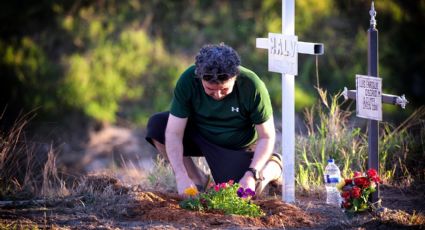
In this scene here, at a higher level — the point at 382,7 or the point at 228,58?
the point at 382,7

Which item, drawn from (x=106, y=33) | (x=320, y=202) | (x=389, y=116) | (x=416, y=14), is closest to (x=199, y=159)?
(x=320, y=202)

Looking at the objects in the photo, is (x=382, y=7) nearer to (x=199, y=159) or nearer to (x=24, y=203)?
(x=199, y=159)

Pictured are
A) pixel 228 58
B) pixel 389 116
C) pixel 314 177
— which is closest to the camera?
pixel 228 58

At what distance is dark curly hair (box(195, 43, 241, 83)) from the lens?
5510 millimetres

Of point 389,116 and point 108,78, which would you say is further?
point 108,78

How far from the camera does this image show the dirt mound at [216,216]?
5164 mm

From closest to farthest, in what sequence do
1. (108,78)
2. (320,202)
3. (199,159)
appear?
1. (320,202)
2. (199,159)
3. (108,78)

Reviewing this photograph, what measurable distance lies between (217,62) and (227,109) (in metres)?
0.51

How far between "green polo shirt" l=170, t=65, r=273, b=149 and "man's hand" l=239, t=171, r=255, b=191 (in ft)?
1.27

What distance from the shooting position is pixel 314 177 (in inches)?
265

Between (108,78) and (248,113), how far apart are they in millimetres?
9943

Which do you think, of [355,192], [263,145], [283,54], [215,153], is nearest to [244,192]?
[263,145]

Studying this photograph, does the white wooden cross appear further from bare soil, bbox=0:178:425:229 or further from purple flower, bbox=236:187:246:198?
purple flower, bbox=236:187:246:198

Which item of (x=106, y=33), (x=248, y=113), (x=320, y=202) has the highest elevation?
(x=106, y=33)
